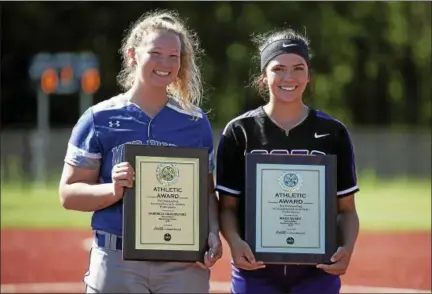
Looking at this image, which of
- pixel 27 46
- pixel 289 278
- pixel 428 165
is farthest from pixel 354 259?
pixel 27 46

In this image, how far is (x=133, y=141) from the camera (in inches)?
164

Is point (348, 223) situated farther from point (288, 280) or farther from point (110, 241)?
point (110, 241)

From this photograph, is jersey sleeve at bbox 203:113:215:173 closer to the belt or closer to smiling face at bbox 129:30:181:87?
smiling face at bbox 129:30:181:87

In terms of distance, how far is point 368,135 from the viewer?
30312 mm

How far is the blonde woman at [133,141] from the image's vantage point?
407 centimetres

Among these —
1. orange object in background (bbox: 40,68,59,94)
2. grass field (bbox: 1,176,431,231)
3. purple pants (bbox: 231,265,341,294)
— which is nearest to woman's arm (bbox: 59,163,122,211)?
purple pants (bbox: 231,265,341,294)

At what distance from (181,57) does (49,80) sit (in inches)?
963

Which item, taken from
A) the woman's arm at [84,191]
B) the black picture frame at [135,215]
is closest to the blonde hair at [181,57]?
the black picture frame at [135,215]

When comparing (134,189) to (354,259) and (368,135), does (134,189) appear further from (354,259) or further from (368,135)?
(368,135)

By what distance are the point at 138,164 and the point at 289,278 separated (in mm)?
934

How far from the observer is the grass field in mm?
16795

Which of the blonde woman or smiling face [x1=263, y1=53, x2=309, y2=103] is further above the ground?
smiling face [x1=263, y1=53, x2=309, y2=103]

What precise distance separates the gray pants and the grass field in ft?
40.5

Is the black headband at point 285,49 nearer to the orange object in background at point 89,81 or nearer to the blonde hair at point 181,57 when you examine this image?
the blonde hair at point 181,57
